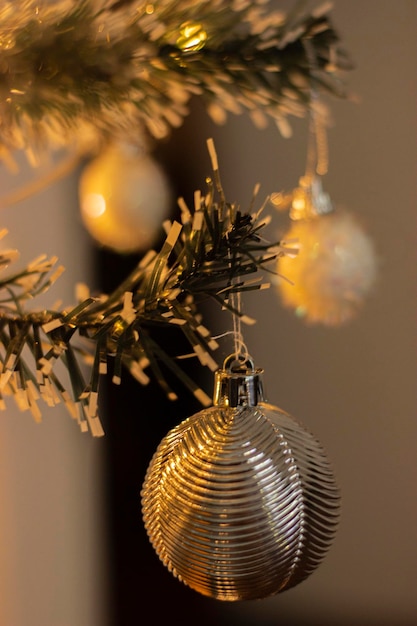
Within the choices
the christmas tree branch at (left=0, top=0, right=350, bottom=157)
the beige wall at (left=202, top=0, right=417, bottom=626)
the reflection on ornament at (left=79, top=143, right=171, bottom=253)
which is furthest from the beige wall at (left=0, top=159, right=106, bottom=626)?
the christmas tree branch at (left=0, top=0, right=350, bottom=157)

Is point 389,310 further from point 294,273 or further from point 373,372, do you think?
point 294,273

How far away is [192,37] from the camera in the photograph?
0.34 meters

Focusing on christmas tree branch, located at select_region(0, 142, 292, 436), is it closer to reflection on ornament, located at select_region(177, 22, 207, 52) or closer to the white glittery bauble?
reflection on ornament, located at select_region(177, 22, 207, 52)

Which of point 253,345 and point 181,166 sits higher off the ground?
point 181,166

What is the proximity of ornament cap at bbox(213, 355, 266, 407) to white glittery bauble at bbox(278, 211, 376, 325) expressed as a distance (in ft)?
0.84

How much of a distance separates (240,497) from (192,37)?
22cm

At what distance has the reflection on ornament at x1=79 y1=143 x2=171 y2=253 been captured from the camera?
2.09ft

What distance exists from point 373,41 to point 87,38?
0.60m

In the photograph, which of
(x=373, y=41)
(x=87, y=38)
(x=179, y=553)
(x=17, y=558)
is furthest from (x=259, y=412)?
(x=373, y=41)

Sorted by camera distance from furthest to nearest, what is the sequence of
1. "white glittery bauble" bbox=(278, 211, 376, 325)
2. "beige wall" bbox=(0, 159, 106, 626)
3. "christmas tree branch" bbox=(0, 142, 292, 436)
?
1. "beige wall" bbox=(0, 159, 106, 626)
2. "white glittery bauble" bbox=(278, 211, 376, 325)
3. "christmas tree branch" bbox=(0, 142, 292, 436)

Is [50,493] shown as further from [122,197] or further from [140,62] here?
[140,62]

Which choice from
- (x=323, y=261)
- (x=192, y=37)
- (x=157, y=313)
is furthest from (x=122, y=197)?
(x=157, y=313)

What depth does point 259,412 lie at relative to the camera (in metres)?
0.31

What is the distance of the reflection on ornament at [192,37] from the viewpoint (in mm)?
340
